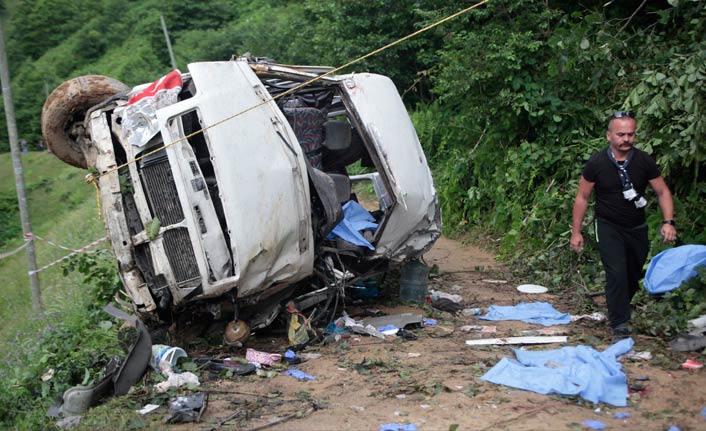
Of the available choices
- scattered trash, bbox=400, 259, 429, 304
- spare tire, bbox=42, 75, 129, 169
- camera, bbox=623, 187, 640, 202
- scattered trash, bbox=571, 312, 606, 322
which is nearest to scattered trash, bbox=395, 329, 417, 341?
scattered trash, bbox=400, 259, 429, 304

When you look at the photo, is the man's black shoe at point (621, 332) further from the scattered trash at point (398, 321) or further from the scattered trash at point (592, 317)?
the scattered trash at point (398, 321)

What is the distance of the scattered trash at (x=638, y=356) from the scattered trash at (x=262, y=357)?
8.55 feet

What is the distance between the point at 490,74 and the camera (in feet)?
33.2

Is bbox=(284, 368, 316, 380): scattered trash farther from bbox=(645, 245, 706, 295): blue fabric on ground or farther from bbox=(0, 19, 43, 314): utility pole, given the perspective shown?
bbox=(0, 19, 43, 314): utility pole

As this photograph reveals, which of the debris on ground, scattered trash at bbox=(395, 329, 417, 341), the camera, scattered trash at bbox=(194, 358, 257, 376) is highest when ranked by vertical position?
the camera

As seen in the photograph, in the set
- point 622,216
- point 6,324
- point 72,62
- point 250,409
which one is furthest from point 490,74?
point 72,62

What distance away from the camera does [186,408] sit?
468 cm

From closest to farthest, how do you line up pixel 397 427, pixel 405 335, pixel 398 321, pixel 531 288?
pixel 397 427 → pixel 405 335 → pixel 398 321 → pixel 531 288

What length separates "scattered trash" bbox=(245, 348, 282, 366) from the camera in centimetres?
566

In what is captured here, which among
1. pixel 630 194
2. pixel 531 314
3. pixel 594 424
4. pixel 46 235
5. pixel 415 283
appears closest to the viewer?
Result: pixel 594 424

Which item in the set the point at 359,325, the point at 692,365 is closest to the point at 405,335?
the point at 359,325

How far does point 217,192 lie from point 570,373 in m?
2.96

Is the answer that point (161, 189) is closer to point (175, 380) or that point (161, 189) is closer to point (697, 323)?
point (175, 380)

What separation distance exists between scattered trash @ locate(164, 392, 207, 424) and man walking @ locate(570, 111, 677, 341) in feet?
10.2
